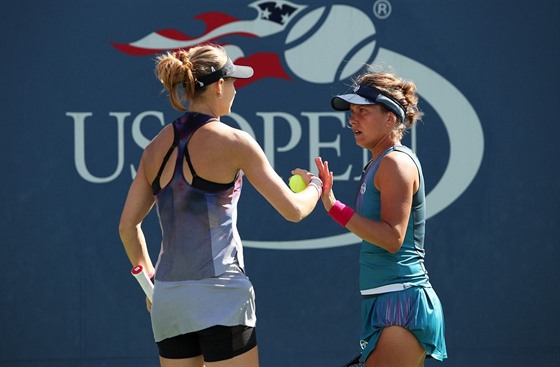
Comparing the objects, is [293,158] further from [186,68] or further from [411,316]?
[186,68]

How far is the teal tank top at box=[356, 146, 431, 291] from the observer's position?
3320mm

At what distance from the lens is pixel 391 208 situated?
10.7 ft

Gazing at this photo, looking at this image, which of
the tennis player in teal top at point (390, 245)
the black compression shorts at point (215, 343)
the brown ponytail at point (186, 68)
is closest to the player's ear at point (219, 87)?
the brown ponytail at point (186, 68)

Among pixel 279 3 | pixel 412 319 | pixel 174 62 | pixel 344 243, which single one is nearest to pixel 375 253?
pixel 412 319

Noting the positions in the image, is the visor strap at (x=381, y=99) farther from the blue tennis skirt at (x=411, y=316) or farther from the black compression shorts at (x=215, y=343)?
the black compression shorts at (x=215, y=343)

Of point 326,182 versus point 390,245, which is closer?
point 390,245

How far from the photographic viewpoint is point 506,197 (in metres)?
5.52

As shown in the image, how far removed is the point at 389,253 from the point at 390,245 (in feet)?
0.28

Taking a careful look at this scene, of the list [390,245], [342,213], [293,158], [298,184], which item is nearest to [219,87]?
[298,184]

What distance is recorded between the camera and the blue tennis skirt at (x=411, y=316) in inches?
129

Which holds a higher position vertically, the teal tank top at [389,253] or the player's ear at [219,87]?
the player's ear at [219,87]

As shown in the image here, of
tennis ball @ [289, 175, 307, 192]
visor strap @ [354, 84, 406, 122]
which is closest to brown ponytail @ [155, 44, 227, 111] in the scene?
tennis ball @ [289, 175, 307, 192]

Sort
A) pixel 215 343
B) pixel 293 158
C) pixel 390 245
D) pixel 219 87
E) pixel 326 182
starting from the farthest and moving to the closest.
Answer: pixel 293 158, pixel 326 182, pixel 390 245, pixel 219 87, pixel 215 343

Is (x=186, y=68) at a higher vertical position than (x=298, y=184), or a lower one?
higher
